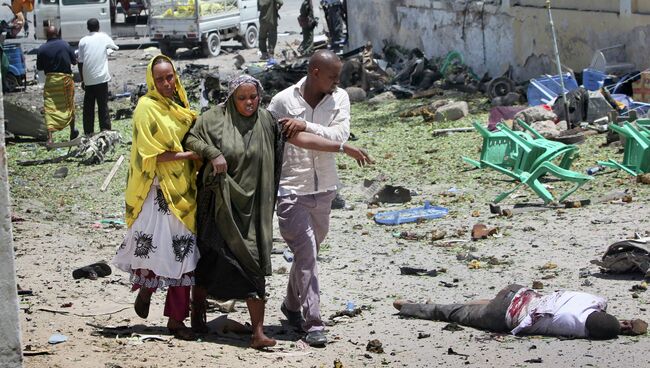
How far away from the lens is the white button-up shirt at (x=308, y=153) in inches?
246

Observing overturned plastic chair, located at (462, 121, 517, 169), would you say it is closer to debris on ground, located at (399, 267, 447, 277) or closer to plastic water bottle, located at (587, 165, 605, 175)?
plastic water bottle, located at (587, 165, 605, 175)

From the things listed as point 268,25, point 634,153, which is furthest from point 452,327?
point 268,25

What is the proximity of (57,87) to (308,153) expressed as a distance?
1001 centimetres

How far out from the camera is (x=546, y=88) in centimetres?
1477

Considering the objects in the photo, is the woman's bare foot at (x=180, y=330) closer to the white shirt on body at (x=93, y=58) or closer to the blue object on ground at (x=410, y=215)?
the blue object on ground at (x=410, y=215)

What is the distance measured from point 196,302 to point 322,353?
0.75 metres

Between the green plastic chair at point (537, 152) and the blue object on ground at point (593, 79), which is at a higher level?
the blue object on ground at point (593, 79)

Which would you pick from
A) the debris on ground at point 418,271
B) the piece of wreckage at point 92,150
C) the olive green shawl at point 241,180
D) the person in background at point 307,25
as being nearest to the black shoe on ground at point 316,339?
the olive green shawl at point 241,180

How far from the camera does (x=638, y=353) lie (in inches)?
227

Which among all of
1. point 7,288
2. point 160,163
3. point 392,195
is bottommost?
point 392,195

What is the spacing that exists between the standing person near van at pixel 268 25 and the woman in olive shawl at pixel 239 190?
714 inches

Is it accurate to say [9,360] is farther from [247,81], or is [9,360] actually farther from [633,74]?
[633,74]

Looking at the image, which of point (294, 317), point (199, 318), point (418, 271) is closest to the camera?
point (199, 318)

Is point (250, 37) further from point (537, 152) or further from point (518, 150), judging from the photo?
point (537, 152)
